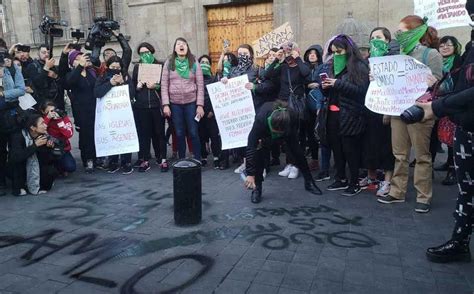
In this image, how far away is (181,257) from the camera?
10.9 feet

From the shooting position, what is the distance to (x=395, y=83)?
170 inches

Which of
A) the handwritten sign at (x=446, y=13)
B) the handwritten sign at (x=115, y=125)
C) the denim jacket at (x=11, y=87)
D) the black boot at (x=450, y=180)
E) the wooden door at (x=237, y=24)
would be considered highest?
the wooden door at (x=237, y=24)

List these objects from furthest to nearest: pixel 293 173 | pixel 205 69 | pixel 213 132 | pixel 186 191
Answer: pixel 205 69 → pixel 213 132 → pixel 293 173 → pixel 186 191

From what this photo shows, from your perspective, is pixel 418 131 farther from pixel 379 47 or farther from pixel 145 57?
pixel 145 57

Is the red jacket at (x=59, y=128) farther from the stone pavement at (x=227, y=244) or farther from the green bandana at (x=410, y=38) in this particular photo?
the green bandana at (x=410, y=38)

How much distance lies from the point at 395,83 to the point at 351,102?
22.0 inches

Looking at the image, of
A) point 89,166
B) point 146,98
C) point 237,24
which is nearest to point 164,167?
point 146,98

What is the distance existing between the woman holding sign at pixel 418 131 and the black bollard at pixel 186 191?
87.3 inches

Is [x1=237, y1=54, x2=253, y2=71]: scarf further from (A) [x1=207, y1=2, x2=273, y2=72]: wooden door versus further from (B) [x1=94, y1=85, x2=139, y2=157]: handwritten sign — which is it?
(A) [x1=207, y1=2, x2=273, y2=72]: wooden door

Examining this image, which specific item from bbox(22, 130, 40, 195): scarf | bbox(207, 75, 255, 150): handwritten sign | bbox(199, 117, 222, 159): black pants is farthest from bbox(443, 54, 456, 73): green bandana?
bbox(22, 130, 40, 195): scarf

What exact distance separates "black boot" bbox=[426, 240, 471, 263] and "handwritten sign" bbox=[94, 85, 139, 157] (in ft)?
14.7

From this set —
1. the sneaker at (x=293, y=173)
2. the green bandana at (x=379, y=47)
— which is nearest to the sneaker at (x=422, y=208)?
the green bandana at (x=379, y=47)

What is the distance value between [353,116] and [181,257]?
8.62 ft

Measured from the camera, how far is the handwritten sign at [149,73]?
620 cm
